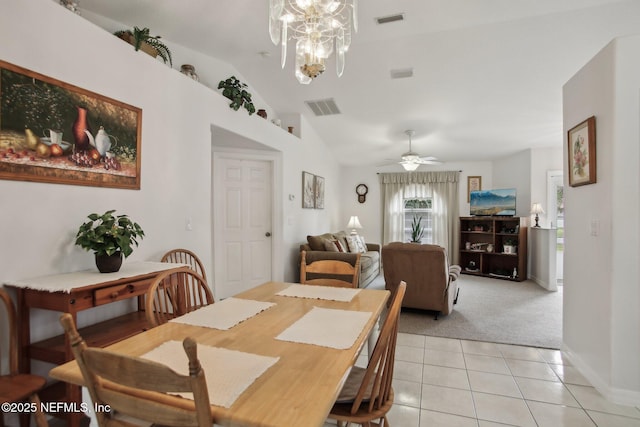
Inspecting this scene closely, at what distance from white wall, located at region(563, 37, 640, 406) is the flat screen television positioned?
431 cm

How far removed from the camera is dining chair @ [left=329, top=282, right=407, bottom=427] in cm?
114

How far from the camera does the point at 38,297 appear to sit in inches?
66.9

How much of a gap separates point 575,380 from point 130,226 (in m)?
3.35

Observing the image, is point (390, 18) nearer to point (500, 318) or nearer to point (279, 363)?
point (279, 363)

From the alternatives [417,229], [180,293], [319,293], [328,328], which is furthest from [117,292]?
[417,229]

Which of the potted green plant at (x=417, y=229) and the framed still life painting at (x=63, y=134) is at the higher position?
the framed still life painting at (x=63, y=134)

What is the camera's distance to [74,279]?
1.81 m

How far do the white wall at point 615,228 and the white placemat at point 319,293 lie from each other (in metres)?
1.75

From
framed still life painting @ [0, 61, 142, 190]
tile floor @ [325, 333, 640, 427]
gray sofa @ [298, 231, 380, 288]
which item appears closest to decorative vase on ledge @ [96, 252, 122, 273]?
framed still life painting @ [0, 61, 142, 190]

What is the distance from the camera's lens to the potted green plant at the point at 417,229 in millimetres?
7132

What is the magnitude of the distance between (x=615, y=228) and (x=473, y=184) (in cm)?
533

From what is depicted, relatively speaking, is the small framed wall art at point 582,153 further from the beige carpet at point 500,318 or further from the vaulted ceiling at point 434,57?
the beige carpet at point 500,318

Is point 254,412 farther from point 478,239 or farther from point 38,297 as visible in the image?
point 478,239

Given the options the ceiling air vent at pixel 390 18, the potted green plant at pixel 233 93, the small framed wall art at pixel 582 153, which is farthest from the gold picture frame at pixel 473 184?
the potted green plant at pixel 233 93
